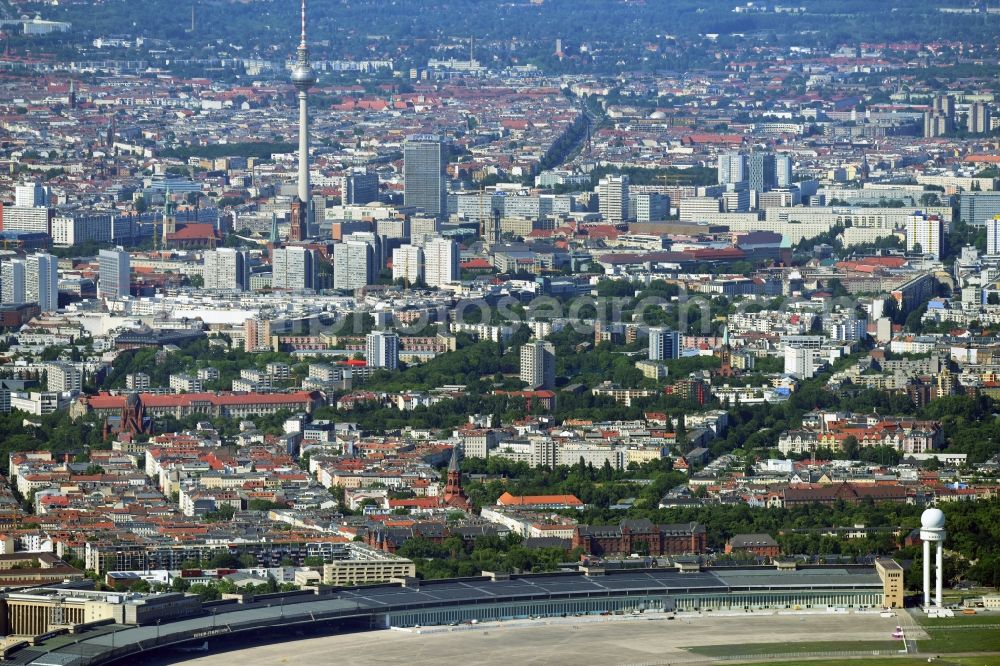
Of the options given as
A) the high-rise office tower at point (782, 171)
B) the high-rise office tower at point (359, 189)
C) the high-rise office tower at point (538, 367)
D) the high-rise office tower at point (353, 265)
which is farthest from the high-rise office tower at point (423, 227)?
the high-rise office tower at point (538, 367)

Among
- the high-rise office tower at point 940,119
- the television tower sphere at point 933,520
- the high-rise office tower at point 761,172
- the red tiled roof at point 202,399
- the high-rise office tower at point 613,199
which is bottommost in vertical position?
the red tiled roof at point 202,399

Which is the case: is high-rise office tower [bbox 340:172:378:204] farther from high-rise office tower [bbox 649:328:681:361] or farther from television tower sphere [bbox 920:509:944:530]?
television tower sphere [bbox 920:509:944:530]

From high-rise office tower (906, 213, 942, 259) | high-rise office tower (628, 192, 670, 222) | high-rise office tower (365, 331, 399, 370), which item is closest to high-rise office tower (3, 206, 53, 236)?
high-rise office tower (628, 192, 670, 222)

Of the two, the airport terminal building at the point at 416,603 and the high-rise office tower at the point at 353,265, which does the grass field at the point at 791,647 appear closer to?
the airport terminal building at the point at 416,603

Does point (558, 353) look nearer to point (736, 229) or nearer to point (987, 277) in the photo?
point (987, 277)

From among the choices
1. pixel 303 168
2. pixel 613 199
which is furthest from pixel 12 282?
pixel 613 199

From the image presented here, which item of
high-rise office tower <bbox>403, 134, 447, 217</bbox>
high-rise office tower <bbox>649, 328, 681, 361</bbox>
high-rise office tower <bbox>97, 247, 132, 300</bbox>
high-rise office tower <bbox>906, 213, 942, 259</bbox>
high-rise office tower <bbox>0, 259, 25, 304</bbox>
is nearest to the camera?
high-rise office tower <bbox>649, 328, 681, 361</bbox>
